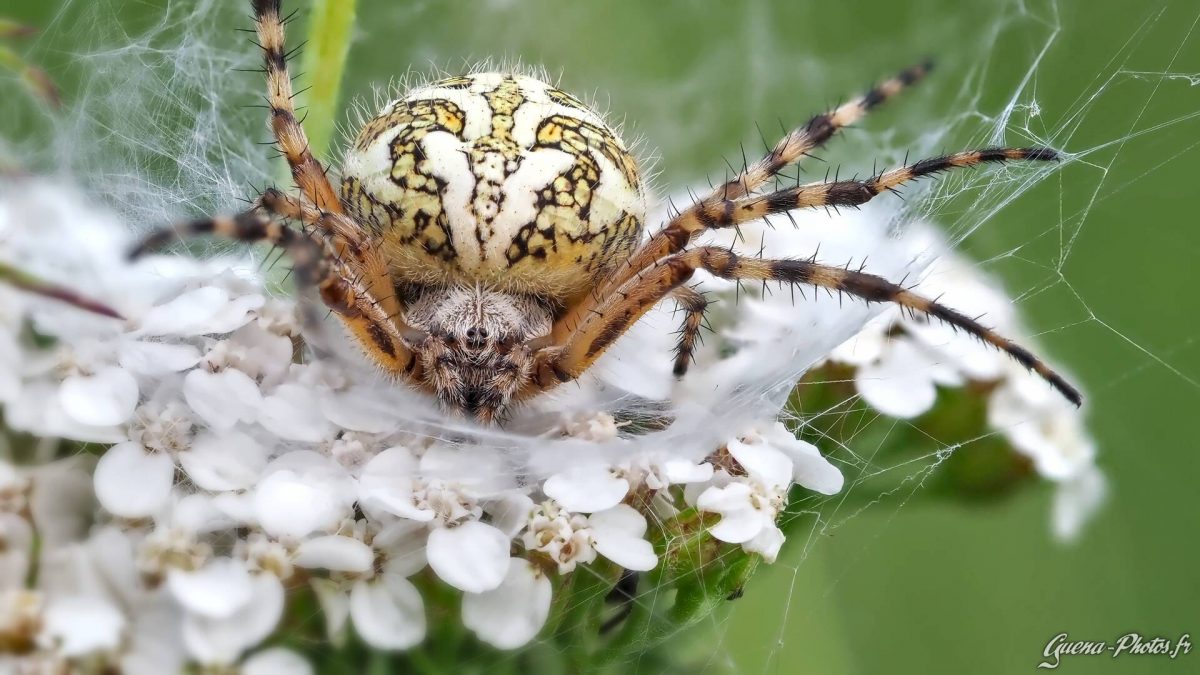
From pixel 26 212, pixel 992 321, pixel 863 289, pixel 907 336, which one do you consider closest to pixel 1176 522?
pixel 992 321

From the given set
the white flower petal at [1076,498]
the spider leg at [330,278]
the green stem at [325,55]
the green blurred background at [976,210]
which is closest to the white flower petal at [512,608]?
the green blurred background at [976,210]

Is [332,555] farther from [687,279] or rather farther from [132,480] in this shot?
[687,279]

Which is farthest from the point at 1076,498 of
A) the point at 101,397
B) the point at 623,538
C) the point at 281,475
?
the point at 101,397

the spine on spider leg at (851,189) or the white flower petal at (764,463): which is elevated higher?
the spine on spider leg at (851,189)

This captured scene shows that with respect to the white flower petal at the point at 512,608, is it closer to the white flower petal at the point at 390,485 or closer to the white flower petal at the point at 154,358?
the white flower petal at the point at 390,485

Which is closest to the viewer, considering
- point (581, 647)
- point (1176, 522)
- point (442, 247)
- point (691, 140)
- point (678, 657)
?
point (581, 647)

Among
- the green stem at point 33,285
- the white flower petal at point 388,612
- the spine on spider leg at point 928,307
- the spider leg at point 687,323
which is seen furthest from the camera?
the spider leg at point 687,323

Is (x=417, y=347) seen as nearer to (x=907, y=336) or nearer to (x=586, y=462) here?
(x=586, y=462)
